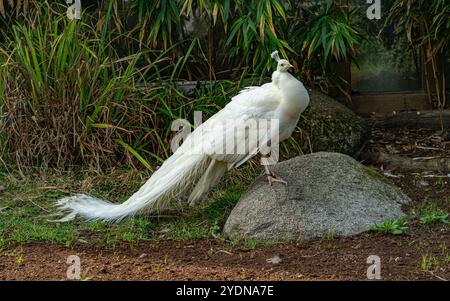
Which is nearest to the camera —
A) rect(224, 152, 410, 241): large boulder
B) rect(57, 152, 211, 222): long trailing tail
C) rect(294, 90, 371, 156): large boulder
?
rect(224, 152, 410, 241): large boulder

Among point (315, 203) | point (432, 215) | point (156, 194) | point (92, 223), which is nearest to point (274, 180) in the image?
point (315, 203)

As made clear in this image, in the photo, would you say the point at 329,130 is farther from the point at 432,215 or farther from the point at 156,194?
the point at 156,194

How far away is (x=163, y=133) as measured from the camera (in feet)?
21.6

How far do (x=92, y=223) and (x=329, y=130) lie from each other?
255 centimetres

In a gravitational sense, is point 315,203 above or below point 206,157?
below

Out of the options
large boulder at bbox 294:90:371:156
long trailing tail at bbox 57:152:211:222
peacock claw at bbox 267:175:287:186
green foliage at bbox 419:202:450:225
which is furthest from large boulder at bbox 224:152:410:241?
large boulder at bbox 294:90:371:156

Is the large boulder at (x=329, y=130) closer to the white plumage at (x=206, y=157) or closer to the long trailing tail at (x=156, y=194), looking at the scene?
the white plumage at (x=206, y=157)

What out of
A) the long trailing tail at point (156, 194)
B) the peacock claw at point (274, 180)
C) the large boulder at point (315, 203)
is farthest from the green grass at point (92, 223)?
the peacock claw at point (274, 180)

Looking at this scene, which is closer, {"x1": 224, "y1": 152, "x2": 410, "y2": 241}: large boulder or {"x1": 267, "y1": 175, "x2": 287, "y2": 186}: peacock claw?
{"x1": 224, "y1": 152, "x2": 410, "y2": 241}: large boulder

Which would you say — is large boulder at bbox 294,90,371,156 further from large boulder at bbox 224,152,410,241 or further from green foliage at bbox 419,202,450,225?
green foliage at bbox 419,202,450,225

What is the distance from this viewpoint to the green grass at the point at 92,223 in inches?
195

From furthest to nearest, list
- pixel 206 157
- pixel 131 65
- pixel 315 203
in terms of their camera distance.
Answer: pixel 131 65 → pixel 206 157 → pixel 315 203

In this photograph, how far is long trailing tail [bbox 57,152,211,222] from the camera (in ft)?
17.1

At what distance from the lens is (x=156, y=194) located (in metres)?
5.21
